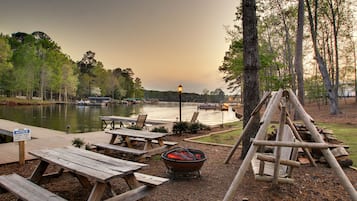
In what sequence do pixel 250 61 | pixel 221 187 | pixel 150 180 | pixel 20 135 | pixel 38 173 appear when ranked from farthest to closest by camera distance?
pixel 250 61 < pixel 20 135 < pixel 221 187 < pixel 38 173 < pixel 150 180

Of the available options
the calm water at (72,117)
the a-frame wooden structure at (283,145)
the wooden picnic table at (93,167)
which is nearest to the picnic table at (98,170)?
the wooden picnic table at (93,167)

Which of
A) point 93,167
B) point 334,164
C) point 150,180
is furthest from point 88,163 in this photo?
point 334,164

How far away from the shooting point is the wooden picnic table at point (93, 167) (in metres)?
2.32

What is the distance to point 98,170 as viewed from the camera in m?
2.46

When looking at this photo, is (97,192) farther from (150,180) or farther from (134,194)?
(150,180)

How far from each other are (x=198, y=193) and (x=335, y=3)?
19460 mm

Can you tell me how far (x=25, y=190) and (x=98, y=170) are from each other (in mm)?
953

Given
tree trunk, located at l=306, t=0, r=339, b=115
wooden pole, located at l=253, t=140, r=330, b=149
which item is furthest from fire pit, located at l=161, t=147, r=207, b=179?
tree trunk, located at l=306, t=0, r=339, b=115

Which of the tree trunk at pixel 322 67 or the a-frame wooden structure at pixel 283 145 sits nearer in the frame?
the a-frame wooden structure at pixel 283 145

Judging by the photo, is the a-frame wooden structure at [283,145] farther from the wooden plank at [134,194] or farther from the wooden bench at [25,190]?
the wooden bench at [25,190]

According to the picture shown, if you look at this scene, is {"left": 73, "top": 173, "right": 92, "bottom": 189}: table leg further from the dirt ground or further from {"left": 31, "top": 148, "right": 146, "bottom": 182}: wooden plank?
{"left": 31, "top": 148, "right": 146, "bottom": 182}: wooden plank

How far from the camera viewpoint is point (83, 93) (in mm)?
59406

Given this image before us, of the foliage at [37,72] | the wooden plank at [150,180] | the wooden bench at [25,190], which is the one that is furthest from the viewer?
the foliage at [37,72]

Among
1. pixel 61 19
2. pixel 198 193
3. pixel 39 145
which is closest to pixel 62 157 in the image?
pixel 198 193
